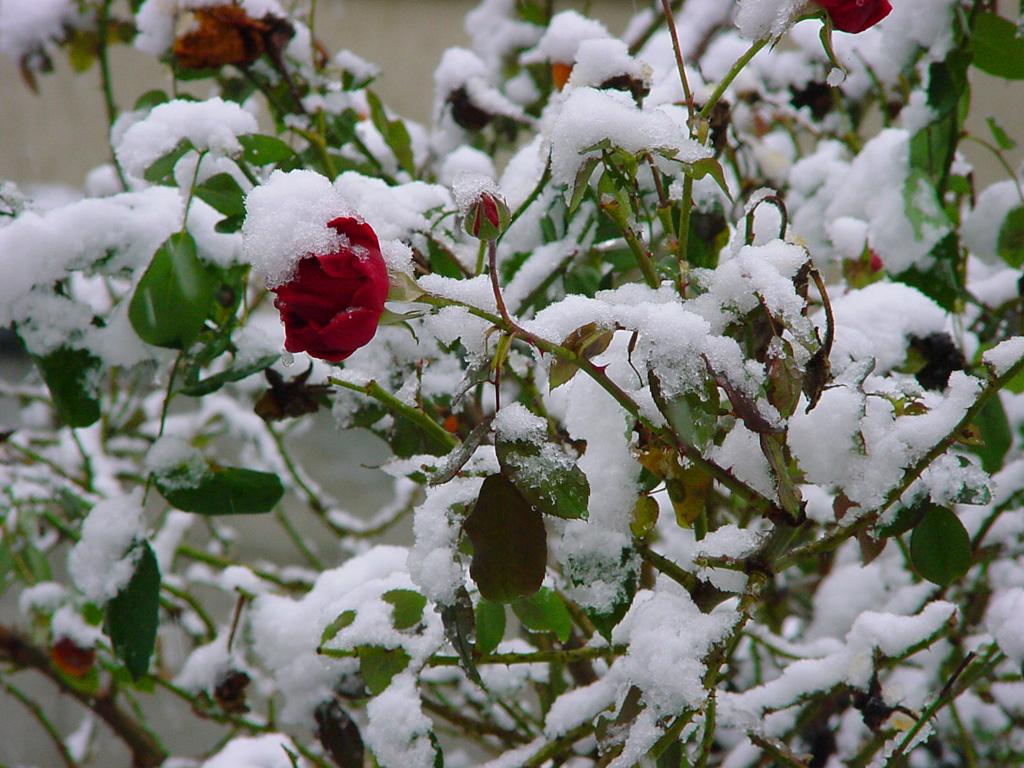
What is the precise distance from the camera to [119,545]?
701mm

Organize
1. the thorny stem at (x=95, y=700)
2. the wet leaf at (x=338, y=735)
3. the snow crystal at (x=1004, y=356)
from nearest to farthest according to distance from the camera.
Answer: the snow crystal at (x=1004, y=356), the wet leaf at (x=338, y=735), the thorny stem at (x=95, y=700)

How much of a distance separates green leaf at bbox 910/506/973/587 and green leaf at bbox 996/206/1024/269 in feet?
1.44

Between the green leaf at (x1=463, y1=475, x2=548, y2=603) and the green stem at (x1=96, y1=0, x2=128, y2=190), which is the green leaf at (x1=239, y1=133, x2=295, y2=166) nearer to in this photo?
the green leaf at (x1=463, y1=475, x2=548, y2=603)

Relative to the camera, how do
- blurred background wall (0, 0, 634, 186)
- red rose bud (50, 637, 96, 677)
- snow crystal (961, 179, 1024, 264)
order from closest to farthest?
1. snow crystal (961, 179, 1024, 264)
2. red rose bud (50, 637, 96, 677)
3. blurred background wall (0, 0, 634, 186)

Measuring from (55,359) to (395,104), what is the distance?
2854 millimetres

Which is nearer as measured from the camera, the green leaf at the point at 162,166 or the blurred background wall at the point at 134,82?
the green leaf at the point at 162,166

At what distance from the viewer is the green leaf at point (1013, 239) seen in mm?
877

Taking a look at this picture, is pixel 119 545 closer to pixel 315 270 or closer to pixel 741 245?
pixel 315 270

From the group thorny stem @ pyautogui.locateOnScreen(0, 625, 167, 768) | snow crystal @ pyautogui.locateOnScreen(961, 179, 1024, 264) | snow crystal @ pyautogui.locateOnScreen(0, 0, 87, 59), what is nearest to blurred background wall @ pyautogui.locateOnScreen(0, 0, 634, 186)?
snow crystal @ pyautogui.locateOnScreen(0, 0, 87, 59)

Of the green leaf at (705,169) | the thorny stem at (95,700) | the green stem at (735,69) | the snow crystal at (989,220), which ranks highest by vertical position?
the snow crystal at (989,220)

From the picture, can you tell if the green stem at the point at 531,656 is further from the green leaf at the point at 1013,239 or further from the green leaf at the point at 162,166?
the green leaf at the point at 1013,239

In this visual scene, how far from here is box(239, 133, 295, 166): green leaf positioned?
690mm

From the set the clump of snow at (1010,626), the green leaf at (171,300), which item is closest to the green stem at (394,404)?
the green leaf at (171,300)

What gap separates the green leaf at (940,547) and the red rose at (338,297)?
16.7 inches
